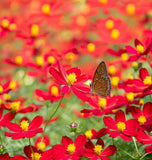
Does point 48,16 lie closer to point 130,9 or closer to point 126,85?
point 130,9

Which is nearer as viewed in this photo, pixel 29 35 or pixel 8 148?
pixel 8 148

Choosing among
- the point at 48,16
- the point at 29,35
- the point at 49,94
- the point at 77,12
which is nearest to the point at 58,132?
the point at 49,94

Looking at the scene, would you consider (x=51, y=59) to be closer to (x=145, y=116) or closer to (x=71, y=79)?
(x=71, y=79)

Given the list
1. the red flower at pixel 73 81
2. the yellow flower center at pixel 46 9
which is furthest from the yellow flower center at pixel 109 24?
the red flower at pixel 73 81

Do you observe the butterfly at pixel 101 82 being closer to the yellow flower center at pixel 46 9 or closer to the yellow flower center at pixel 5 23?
the yellow flower center at pixel 5 23

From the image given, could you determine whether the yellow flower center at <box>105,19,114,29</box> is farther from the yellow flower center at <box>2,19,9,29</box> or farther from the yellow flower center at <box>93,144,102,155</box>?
the yellow flower center at <box>93,144,102,155</box>

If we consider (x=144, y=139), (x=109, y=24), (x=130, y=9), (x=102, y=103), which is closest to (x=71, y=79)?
(x=102, y=103)

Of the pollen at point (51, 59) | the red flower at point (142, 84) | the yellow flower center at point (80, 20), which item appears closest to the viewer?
the red flower at point (142, 84)

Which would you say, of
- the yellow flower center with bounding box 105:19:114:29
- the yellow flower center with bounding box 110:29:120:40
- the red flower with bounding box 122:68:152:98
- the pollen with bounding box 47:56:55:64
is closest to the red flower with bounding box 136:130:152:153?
the red flower with bounding box 122:68:152:98
